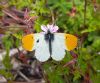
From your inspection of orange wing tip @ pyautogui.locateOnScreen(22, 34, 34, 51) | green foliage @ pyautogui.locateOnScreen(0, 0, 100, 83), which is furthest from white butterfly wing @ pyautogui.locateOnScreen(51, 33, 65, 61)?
green foliage @ pyautogui.locateOnScreen(0, 0, 100, 83)

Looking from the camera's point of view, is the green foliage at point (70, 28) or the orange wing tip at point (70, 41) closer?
the orange wing tip at point (70, 41)

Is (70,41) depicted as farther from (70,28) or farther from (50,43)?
(70,28)

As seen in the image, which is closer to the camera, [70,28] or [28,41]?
[28,41]

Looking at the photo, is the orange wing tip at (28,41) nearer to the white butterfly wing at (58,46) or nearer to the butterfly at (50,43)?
the butterfly at (50,43)

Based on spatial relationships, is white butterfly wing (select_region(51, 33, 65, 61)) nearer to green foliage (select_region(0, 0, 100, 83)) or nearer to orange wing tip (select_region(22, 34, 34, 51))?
orange wing tip (select_region(22, 34, 34, 51))

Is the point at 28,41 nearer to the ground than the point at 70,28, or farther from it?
farther from it

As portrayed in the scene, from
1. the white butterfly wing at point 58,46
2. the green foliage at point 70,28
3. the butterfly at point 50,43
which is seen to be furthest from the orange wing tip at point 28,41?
the green foliage at point 70,28

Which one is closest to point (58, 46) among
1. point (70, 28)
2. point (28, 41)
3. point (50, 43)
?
point (50, 43)

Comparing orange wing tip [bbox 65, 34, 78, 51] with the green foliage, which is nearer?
orange wing tip [bbox 65, 34, 78, 51]

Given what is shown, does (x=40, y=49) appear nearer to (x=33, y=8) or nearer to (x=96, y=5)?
(x=33, y=8)

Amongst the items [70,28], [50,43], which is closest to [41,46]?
[50,43]

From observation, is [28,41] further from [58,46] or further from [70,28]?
[70,28]
